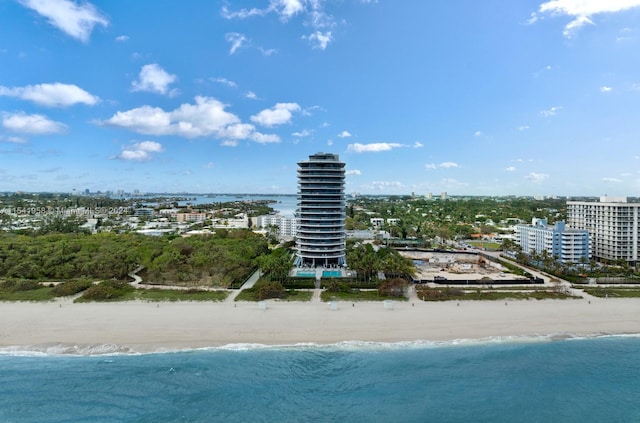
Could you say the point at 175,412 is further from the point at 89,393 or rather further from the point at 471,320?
the point at 471,320

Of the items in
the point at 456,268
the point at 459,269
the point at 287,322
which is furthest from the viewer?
the point at 456,268

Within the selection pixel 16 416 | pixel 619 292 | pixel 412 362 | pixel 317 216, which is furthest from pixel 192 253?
pixel 619 292

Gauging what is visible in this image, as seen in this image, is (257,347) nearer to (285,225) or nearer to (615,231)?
(615,231)

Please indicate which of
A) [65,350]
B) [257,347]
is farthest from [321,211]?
[65,350]

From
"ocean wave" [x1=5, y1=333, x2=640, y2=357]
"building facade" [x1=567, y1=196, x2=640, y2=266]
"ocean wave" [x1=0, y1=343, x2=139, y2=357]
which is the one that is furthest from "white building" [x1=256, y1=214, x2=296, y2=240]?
"ocean wave" [x1=0, y1=343, x2=139, y2=357]

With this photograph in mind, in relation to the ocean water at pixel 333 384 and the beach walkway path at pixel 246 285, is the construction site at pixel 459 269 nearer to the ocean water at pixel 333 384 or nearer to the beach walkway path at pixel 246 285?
the ocean water at pixel 333 384

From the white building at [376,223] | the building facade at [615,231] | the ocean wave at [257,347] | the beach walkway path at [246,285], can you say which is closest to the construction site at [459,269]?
the ocean wave at [257,347]
